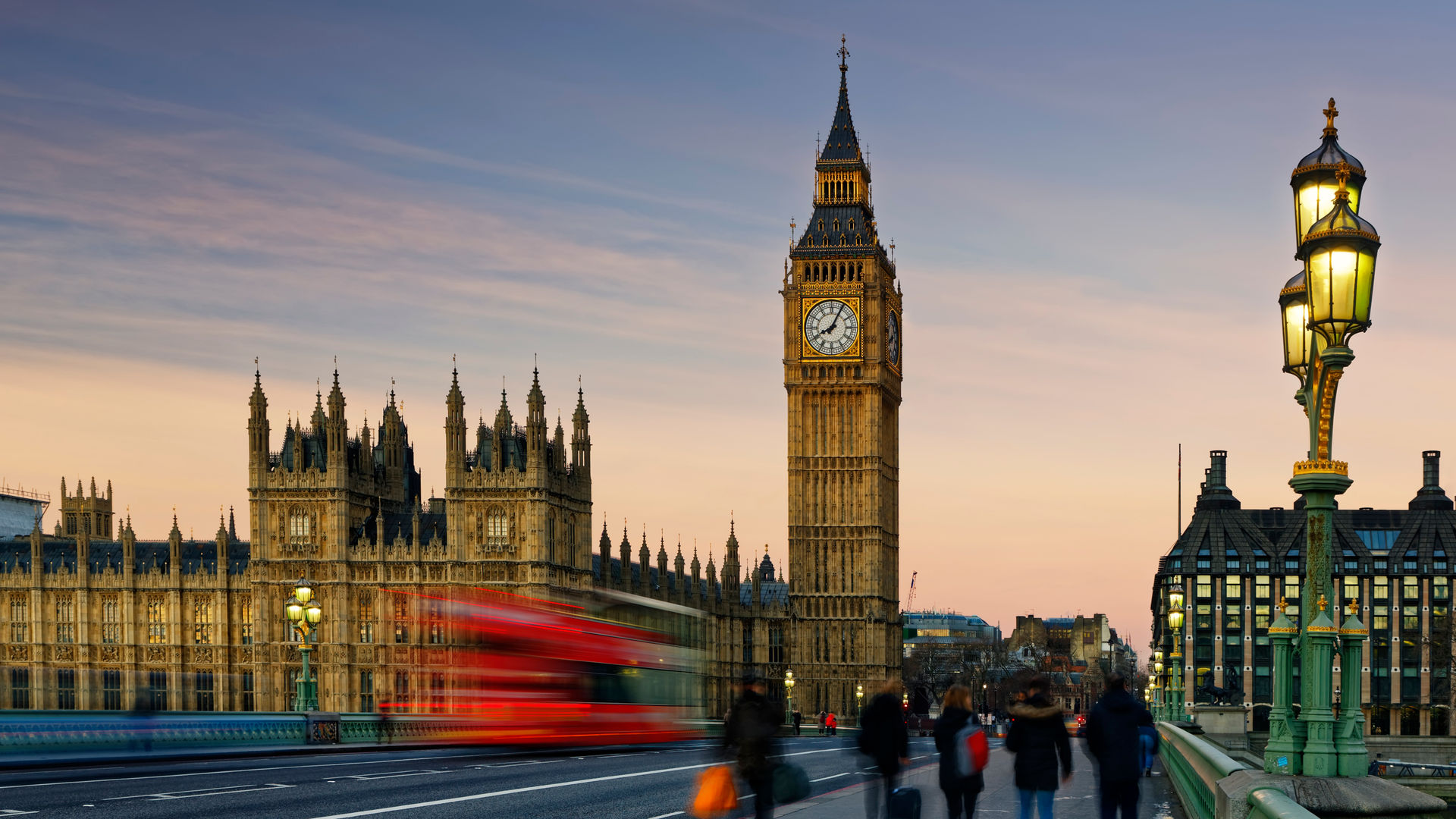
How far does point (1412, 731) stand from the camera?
11888 cm

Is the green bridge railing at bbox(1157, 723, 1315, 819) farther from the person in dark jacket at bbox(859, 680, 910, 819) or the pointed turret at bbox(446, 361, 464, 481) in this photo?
the pointed turret at bbox(446, 361, 464, 481)

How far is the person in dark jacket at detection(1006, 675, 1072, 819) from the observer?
1638 centimetres

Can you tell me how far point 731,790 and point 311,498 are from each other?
75344mm

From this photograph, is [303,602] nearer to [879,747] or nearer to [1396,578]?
[879,747]

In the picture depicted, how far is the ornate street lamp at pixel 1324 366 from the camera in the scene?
13047 millimetres

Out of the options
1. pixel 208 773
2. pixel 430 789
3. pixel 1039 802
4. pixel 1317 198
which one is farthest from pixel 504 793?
pixel 1317 198

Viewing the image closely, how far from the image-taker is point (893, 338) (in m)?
112

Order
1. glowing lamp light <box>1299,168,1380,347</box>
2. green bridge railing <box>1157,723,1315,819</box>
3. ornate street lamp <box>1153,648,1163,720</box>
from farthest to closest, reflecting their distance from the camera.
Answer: ornate street lamp <box>1153,648,1163,720</box> < glowing lamp light <box>1299,168,1380,347</box> < green bridge railing <box>1157,723,1315,819</box>

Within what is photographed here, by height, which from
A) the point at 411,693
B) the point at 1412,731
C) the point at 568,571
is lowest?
the point at 1412,731

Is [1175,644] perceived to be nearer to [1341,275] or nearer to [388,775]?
[388,775]

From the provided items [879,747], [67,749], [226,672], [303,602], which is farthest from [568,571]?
[879,747]

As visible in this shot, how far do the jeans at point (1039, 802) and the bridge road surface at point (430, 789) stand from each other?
Answer: 3.39m

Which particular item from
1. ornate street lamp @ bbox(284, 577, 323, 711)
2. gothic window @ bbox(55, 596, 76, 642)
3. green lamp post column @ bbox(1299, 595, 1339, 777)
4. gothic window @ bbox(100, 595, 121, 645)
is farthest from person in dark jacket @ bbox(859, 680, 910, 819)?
gothic window @ bbox(55, 596, 76, 642)

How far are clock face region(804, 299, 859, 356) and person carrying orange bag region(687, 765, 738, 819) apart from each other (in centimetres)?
9131
